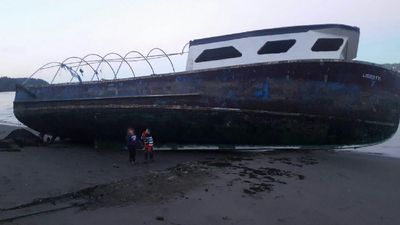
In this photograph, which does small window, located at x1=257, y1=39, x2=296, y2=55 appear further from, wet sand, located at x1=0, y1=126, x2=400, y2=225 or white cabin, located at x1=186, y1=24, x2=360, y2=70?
wet sand, located at x1=0, y1=126, x2=400, y2=225

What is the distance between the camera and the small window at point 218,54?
39.9 ft

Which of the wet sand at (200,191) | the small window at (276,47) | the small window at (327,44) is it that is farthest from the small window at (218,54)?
the wet sand at (200,191)

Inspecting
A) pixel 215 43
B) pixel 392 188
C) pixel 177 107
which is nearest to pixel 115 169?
pixel 177 107

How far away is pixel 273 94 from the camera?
37.0 ft

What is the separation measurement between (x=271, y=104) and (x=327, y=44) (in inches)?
88.3

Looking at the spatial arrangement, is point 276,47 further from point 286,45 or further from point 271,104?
point 271,104

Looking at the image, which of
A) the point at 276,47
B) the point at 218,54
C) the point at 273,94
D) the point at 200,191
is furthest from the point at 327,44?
the point at 200,191

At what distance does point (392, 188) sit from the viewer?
8.53 m

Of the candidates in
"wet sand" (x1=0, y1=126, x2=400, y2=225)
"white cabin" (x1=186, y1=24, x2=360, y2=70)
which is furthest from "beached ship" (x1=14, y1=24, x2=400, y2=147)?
"wet sand" (x1=0, y1=126, x2=400, y2=225)

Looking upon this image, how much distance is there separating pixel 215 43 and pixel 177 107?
2218 mm

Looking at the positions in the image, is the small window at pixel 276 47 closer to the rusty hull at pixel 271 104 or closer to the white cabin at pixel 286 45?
the white cabin at pixel 286 45

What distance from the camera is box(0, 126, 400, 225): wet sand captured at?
6055mm

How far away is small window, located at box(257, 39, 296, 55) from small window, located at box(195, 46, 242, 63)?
27.8 inches

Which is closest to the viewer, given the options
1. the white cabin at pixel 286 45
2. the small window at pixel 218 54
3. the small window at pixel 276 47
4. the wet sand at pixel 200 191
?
the wet sand at pixel 200 191
